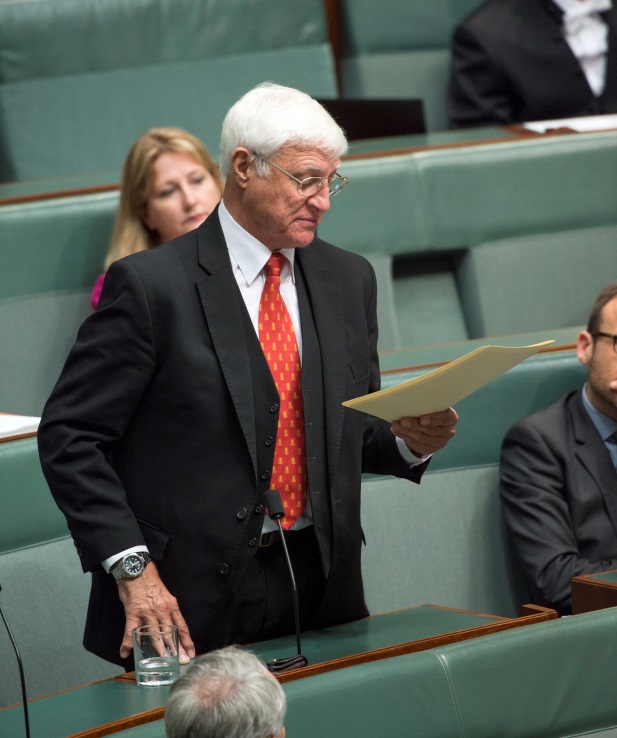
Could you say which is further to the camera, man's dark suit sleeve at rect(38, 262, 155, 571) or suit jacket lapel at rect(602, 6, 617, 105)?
suit jacket lapel at rect(602, 6, 617, 105)

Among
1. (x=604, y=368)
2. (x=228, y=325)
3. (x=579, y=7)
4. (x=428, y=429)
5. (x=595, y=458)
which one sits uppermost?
(x=579, y=7)

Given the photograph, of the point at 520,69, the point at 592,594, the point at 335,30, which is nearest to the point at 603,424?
the point at 592,594

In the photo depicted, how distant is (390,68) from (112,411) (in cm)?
191

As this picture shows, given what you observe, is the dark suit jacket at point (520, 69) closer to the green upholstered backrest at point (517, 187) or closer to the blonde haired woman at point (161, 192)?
the green upholstered backrest at point (517, 187)

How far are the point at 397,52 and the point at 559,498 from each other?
1533 millimetres

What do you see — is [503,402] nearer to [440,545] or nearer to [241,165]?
[440,545]

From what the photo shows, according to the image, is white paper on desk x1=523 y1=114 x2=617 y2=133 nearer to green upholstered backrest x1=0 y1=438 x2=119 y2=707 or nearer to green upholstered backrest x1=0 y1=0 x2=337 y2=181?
green upholstered backrest x1=0 y1=0 x2=337 y2=181

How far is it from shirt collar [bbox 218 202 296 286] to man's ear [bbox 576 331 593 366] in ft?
2.13

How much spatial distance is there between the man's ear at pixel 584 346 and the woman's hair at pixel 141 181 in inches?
23.8

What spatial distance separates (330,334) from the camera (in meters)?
1.10

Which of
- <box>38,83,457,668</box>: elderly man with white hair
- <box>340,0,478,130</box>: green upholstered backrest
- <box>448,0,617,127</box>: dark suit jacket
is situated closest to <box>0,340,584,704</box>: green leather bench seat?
<box>38,83,457,668</box>: elderly man with white hair

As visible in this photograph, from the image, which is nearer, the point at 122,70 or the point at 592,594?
the point at 592,594

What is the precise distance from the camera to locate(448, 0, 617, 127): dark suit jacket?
8.13ft

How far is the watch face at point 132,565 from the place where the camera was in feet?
3.24
